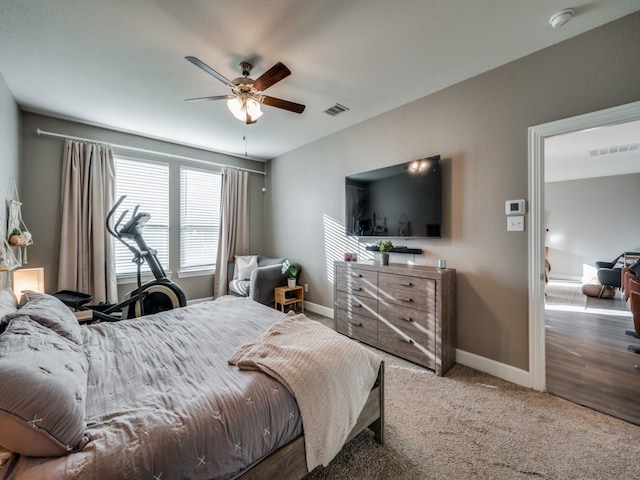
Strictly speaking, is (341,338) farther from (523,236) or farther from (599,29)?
(599,29)

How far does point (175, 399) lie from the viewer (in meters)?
1.13

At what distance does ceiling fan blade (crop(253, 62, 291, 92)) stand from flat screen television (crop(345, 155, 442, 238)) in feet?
5.24

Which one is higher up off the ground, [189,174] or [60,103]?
[60,103]

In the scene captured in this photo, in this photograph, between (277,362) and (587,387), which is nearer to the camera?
(277,362)

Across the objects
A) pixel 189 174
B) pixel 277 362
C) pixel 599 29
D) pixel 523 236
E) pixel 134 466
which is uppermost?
pixel 599 29

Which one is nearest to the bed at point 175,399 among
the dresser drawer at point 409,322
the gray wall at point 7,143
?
the dresser drawer at point 409,322

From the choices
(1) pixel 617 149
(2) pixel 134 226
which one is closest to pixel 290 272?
(2) pixel 134 226

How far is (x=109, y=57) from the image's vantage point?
222cm

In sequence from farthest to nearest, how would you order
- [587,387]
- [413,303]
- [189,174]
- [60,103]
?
[189,174]
[60,103]
[413,303]
[587,387]

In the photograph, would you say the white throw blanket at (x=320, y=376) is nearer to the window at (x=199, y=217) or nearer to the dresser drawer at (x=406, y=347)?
the dresser drawer at (x=406, y=347)

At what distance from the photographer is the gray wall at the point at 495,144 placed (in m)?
1.92

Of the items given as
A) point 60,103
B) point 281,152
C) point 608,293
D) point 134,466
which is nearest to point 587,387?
point 134,466

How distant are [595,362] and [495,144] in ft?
7.71

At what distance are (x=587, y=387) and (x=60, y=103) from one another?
19.6 feet
